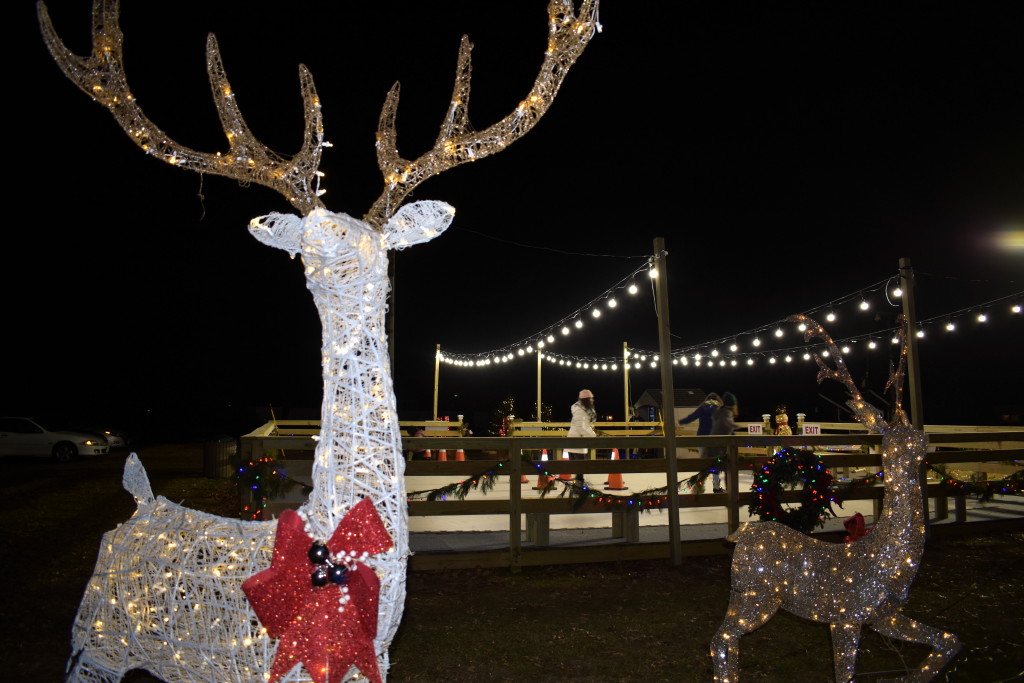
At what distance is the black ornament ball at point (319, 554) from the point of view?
199cm

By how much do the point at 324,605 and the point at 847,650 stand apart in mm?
2194

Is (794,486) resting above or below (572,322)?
below

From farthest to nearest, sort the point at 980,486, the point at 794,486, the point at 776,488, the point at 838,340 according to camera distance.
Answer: the point at 838,340, the point at 980,486, the point at 794,486, the point at 776,488

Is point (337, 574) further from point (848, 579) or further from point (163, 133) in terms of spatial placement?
point (848, 579)

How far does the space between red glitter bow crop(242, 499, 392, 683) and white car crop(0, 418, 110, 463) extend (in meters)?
15.7

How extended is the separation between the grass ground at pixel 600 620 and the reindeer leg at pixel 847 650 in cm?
57

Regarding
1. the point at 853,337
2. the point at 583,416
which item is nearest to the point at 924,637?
the point at 583,416

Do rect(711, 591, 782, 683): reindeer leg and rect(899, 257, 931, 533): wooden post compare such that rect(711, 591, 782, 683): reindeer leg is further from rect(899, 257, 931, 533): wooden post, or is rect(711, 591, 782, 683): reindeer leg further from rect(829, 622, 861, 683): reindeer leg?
rect(899, 257, 931, 533): wooden post

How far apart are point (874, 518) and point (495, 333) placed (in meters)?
19.5

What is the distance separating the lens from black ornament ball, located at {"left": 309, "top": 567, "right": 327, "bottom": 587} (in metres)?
1.98

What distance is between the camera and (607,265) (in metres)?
15.3

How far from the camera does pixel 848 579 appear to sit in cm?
285

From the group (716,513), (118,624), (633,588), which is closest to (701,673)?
(633,588)

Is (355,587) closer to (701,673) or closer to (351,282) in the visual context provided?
(351,282)
